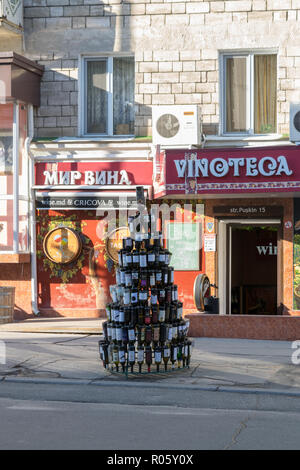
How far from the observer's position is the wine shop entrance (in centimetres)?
1881

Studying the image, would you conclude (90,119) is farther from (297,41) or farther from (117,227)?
(297,41)

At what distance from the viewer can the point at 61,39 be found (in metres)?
19.2

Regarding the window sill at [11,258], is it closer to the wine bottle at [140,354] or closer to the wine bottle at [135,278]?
the wine bottle at [135,278]

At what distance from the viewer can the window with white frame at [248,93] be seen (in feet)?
61.8

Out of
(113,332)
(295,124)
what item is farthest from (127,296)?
(295,124)

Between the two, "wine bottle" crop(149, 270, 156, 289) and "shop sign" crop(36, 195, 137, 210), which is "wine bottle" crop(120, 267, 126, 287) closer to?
"wine bottle" crop(149, 270, 156, 289)

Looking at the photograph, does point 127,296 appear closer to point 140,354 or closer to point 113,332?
point 113,332

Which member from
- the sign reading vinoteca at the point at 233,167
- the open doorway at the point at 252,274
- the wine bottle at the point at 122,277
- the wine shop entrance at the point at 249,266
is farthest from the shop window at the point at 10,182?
the wine bottle at the point at 122,277

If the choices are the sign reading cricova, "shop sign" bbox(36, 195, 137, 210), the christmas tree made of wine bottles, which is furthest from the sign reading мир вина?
the christmas tree made of wine bottles

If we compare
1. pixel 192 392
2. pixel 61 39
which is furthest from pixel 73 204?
pixel 192 392

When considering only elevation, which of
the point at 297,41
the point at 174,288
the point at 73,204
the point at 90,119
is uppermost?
the point at 297,41

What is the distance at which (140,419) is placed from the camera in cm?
888

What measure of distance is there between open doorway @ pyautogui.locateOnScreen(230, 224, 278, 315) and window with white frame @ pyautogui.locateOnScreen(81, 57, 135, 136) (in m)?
3.92
